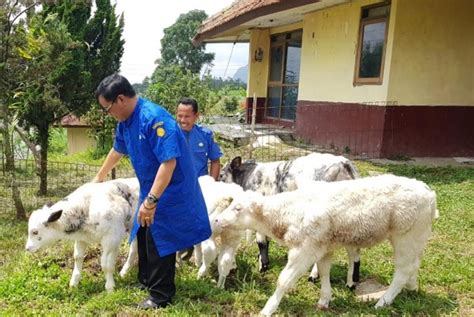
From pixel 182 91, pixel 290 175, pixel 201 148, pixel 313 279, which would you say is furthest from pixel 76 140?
pixel 313 279

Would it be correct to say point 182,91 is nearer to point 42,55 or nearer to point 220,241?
point 42,55

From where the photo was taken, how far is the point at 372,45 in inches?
391

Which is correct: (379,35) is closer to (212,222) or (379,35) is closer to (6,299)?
(212,222)

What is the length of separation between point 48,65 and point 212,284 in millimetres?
5122

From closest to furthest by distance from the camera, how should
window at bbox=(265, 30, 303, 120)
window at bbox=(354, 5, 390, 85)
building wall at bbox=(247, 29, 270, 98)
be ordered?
window at bbox=(354, 5, 390, 85) < window at bbox=(265, 30, 303, 120) < building wall at bbox=(247, 29, 270, 98)

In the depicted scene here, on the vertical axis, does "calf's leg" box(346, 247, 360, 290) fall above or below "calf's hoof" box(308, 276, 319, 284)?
above

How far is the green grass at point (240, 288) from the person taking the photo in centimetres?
388

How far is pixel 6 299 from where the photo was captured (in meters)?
4.13

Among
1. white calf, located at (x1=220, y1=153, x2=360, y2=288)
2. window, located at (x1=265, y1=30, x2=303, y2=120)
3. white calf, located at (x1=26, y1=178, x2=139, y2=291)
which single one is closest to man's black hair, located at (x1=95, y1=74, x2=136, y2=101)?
white calf, located at (x1=26, y1=178, x2=139, y2=291)

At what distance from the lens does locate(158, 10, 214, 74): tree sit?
2488 inches

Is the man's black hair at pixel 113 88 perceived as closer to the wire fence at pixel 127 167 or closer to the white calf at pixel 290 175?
the white calf at pixel 290 175

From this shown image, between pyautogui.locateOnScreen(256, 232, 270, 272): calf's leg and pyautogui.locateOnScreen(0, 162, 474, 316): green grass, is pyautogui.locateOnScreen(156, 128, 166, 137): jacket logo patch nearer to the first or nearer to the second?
pyautogui.locateOnScreen(0, 162, 474, 316): green grass

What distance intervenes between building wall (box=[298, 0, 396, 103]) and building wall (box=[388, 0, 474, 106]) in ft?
0.90

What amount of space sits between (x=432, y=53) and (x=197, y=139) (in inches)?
260
